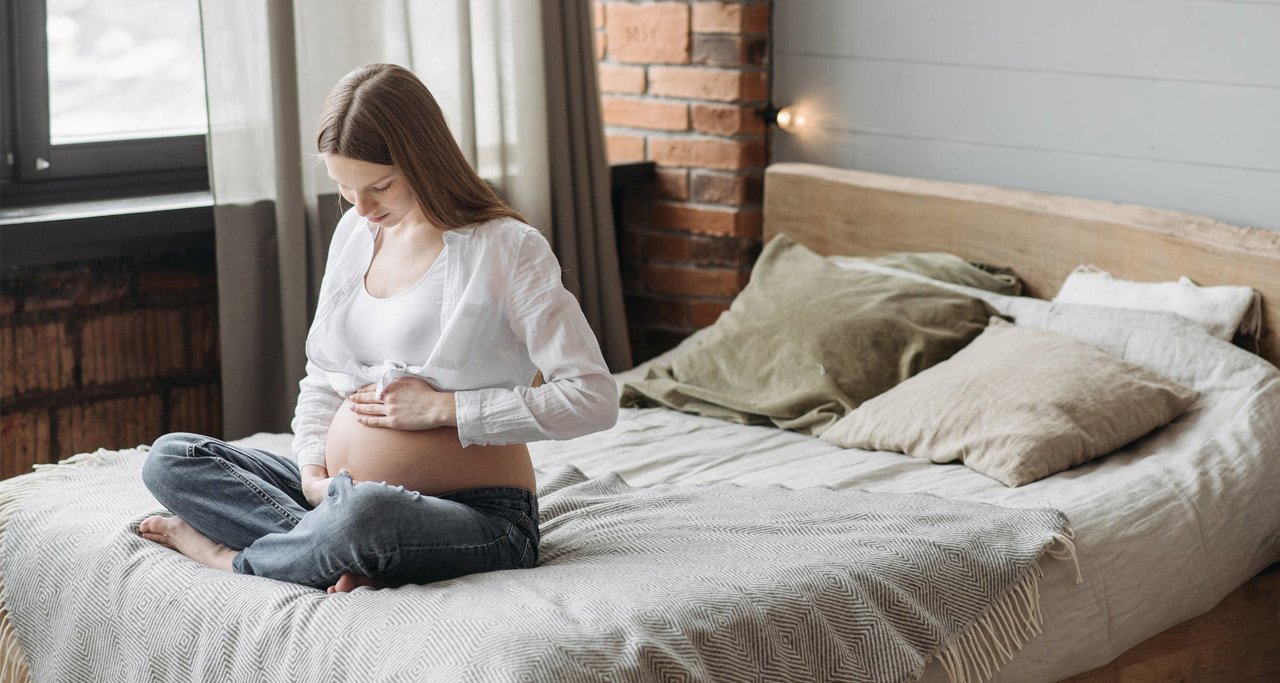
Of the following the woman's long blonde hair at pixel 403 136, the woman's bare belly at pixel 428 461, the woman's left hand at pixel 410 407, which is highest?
the woman's long blonde hair at pixel 403 136

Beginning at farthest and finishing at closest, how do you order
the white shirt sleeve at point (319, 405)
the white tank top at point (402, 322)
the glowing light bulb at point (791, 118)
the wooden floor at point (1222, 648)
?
1. the glowing light bulb at point (791, 118)
2. the wooden floor at point (1222, 648)
3. the white shirt sleeve at point (319, 405)
4. the white tank top at point (402, 322)

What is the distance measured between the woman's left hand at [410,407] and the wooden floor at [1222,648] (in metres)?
1.05

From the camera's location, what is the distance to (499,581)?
1.68 metres

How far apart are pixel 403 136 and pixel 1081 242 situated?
1572mm

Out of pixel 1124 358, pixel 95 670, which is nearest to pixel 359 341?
pixel 95 670

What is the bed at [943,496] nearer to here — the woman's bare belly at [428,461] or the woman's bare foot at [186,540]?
the woman's bare foot at [186,540]

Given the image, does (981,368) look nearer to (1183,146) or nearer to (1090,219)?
(1090,219)

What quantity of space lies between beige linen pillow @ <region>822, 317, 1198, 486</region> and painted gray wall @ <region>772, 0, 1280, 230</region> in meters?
0.48

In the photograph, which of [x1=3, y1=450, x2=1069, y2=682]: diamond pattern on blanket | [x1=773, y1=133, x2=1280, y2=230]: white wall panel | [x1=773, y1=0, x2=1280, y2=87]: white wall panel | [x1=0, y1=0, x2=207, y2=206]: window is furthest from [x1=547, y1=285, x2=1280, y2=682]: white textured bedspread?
[x1=0, y1=0, x2=207, y2=206]: window

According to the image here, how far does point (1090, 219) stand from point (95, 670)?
1.96m

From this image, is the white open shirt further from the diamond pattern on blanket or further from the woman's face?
the diamond pattern on blanket

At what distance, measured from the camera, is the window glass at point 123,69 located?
2.72 metres

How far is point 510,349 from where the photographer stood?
1811 mm

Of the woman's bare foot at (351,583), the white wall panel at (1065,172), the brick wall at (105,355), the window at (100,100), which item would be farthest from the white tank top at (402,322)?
the white wall panel at (1065,172)
